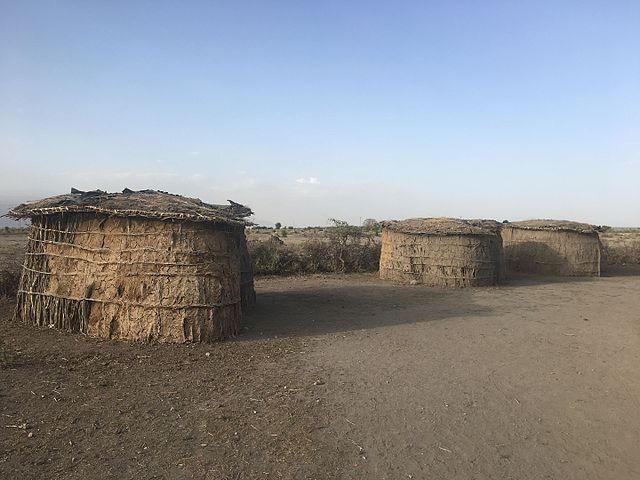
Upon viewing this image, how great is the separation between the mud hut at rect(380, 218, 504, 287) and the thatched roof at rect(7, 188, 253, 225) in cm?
713

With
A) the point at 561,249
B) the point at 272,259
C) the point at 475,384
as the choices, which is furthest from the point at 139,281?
the point at 561,249

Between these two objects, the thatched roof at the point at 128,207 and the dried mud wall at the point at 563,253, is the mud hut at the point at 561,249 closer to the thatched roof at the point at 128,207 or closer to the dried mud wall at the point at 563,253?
the dried mud wall at the point at 563,253

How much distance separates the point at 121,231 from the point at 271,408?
4.02 m

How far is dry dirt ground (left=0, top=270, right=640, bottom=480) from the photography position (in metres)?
3.83

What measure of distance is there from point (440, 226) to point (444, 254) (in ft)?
2.80

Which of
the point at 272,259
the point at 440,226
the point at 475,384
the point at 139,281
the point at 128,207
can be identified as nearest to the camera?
the point at 475,384

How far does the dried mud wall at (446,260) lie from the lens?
13930 mm

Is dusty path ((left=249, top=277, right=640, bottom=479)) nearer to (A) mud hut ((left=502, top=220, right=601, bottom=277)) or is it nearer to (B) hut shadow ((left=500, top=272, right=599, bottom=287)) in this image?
(B) hut shadow ((left=500, top=272, right=599, bottom=287))

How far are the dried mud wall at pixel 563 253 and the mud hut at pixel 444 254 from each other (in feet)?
12.8

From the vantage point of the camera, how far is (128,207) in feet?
24.2

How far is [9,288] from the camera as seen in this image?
383 inches

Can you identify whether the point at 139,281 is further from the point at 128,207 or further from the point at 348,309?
the point at 348,309

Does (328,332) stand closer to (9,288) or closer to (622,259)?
(9,288)

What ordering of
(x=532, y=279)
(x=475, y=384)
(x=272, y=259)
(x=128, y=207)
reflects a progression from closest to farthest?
(x=475, y=384)
(x=128, y=207)
(x=272, y=259)
(x=532, y=279)
